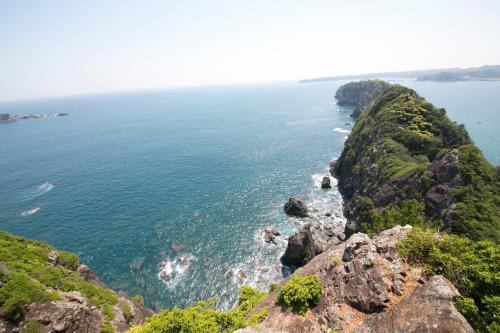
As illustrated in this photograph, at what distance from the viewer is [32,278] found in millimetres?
31078

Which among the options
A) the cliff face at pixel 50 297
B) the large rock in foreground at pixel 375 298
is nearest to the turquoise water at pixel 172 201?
the cliff face at pixel 50 297

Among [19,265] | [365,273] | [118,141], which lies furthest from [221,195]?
[118,141]

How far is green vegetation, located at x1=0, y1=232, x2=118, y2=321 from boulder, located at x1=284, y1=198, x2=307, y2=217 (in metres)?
52.1

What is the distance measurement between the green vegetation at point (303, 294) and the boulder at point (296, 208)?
54650 mm

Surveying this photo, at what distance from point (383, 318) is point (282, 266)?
148 ft

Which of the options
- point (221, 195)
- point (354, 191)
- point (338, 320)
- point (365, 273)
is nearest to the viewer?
point (338, 320)

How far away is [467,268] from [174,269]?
5668cm

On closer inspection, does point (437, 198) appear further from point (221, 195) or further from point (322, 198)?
point (221, 195)

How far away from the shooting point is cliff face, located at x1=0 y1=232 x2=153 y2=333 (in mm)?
26375

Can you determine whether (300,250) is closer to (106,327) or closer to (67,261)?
(106,327)

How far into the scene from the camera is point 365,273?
826 inches

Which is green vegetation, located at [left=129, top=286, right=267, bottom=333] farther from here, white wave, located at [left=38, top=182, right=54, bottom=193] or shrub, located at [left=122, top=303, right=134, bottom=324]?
white wave, located at [left=38, top=182, right=54, bottom=193]

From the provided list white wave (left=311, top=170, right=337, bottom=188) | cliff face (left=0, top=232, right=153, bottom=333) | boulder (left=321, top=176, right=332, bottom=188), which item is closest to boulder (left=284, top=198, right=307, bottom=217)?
boulder (left=321, top=176, right=332, bottom=188)

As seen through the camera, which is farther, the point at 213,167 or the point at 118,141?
the point at 118,141
